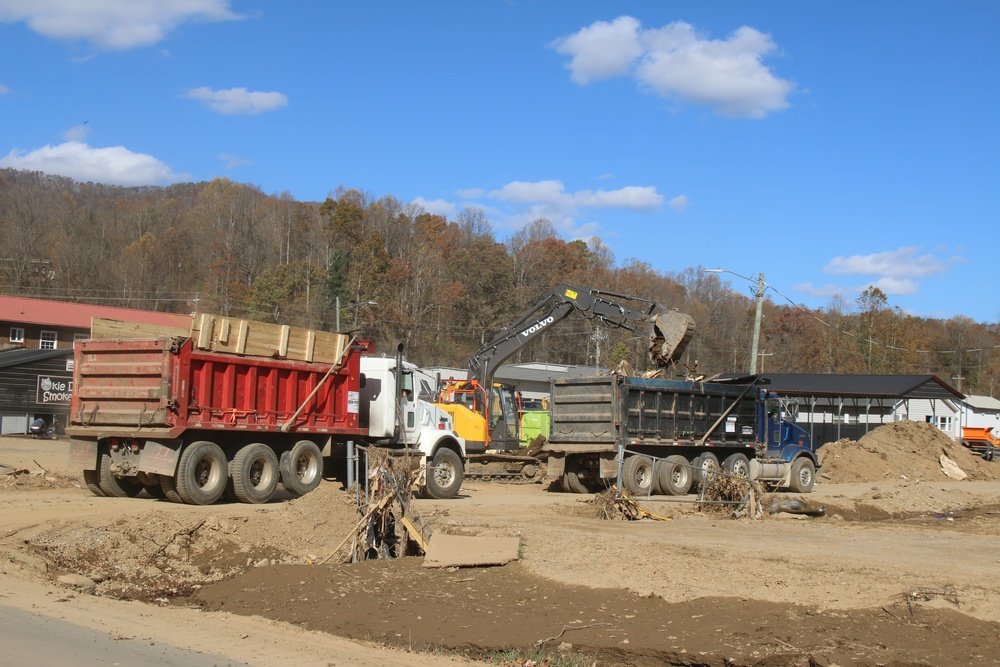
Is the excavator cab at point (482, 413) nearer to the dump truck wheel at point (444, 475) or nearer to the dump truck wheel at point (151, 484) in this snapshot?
the dump truck wheel at point (444, 475)

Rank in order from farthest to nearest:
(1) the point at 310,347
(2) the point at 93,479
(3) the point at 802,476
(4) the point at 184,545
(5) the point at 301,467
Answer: (3) the point at 802,476
(1) the point at 310,347
(5) the point at 301,467
(2) the point at 93,479
(4) the point at 184,545

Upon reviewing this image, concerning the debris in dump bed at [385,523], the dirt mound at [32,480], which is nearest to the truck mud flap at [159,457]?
the dirt mound at [32,480]

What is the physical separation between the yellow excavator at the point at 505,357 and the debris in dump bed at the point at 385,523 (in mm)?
10330

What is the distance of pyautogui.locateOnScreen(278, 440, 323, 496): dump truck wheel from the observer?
17406 mm

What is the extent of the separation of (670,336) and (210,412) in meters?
11.8

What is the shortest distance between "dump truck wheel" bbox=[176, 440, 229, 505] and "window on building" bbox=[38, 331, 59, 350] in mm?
42630

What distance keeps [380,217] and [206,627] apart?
250 feet

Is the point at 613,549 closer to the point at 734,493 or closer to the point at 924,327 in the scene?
the point at 734,493

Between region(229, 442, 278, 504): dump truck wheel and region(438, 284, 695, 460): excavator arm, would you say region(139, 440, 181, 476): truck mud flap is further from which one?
region(438, 284, 695, 460): excavator arm

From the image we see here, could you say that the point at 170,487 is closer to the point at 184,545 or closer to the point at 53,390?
the point at 184,545

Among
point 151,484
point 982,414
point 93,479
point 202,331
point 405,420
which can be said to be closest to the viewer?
point 202,331

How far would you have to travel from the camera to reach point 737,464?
24.0m

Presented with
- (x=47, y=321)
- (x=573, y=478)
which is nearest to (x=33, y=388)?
(x=47, y=321)

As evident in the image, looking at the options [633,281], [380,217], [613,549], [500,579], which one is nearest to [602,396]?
[613,549]
